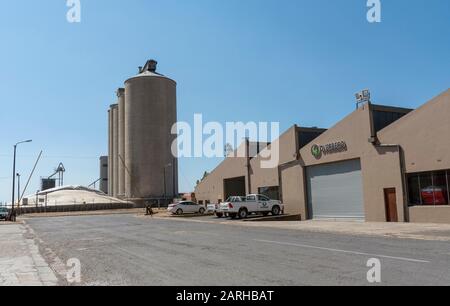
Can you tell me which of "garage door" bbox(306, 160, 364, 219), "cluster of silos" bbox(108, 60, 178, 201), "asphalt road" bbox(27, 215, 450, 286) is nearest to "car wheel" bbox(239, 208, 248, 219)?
"garage door" bbox(306, 160, 364, 219)

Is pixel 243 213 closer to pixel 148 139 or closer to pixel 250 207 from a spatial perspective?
pixel 250 207

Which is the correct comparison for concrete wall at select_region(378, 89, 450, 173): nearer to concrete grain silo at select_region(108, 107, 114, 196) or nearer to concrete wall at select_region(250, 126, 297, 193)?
concrete wall at select_region(250, 126, 297, 193)

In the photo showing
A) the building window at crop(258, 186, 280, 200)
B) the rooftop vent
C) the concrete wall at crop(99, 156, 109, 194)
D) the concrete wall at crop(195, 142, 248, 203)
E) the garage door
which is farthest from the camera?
the concrete wall at crop(99, 156, 109, 194)

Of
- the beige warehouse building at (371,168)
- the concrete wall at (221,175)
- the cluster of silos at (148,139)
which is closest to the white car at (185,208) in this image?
the concrete wall at (221,175)

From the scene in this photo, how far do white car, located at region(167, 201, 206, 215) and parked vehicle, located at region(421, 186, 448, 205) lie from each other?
89.7ft

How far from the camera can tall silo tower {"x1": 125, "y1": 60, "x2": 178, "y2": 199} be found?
333 feet

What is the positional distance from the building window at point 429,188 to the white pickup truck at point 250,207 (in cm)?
1286

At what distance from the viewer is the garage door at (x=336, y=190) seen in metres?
30.6

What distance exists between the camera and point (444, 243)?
15109mm

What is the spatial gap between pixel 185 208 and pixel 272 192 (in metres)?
12.5

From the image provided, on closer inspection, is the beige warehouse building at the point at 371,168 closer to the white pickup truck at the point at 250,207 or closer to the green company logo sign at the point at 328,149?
the green company logo sign at the point at 328,149
